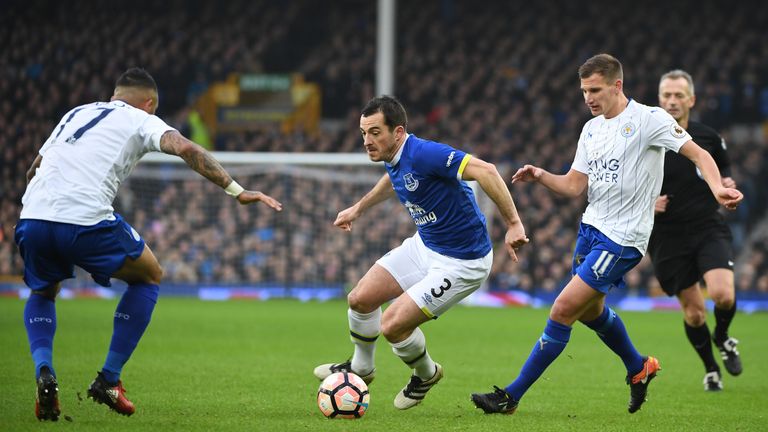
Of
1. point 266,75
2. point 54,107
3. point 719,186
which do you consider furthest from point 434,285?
point 266,75

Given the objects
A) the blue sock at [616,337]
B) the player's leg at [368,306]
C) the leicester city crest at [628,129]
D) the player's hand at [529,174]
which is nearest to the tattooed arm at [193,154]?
the player's leg at [368,306]

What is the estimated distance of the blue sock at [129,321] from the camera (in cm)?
672

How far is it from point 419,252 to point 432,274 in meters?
0.33

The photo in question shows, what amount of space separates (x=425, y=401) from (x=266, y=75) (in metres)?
20.8

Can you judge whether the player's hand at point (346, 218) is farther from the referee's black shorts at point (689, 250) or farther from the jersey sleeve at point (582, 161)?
the referee's black shorts at point (689, 250)

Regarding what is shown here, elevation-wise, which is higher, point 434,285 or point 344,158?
point 434,285

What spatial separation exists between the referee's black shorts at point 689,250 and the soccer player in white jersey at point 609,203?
2.08 meters

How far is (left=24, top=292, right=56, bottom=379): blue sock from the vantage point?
6.61 m

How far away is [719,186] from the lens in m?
6.66

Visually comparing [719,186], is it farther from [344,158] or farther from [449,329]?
[344,158]

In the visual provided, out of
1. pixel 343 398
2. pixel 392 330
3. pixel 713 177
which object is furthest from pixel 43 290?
pixel 713 177

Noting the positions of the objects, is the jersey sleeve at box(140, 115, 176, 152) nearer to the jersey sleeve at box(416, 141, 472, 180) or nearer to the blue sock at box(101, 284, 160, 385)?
the blue sock at box(101, 284, 160, 385)

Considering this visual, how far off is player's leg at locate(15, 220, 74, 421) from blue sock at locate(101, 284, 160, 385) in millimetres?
392

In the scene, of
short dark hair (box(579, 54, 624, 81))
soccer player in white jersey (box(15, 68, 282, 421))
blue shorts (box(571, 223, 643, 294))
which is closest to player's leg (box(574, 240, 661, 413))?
blue shorts (box(571, 223, 643, 294))
